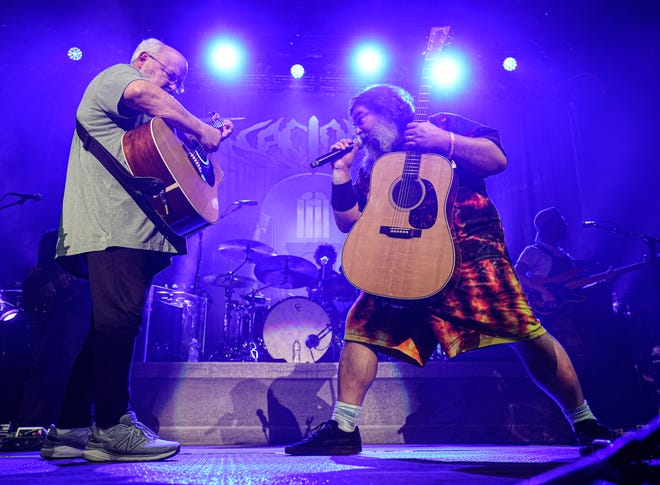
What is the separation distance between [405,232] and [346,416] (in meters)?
0.95

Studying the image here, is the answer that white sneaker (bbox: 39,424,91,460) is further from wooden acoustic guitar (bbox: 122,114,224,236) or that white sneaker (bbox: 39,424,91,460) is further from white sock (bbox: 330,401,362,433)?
white sock (bbox: 330,401,362,433)

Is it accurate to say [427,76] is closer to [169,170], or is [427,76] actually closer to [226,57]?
[169,170]

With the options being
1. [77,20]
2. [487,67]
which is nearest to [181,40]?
[77,20]

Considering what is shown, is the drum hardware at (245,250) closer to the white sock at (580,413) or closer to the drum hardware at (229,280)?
the drum hardware at (229,280)

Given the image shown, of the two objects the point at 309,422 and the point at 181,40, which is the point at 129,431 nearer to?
the point at 309,422

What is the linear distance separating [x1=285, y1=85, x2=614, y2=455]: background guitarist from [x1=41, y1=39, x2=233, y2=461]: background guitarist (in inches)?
31.7

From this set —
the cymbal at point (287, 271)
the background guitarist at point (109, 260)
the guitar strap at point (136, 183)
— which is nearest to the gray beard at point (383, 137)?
the background guitarist at point (109, 260)

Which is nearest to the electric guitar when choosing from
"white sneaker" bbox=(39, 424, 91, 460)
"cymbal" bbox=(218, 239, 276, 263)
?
"cymbal" bbox=(218, 239, 276, 263)

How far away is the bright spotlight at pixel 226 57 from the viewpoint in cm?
884

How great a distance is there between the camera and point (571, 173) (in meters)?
9.27

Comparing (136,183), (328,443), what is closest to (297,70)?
(136,183)

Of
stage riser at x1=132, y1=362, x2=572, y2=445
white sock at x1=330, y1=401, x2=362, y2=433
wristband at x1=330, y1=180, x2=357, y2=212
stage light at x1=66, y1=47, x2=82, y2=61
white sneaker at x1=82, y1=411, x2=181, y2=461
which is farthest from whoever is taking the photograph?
stage light at x1=66, y1=47, x2=82, y2=61

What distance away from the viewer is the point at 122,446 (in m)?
2.03

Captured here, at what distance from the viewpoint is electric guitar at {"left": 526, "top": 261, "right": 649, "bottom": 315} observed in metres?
5.09
